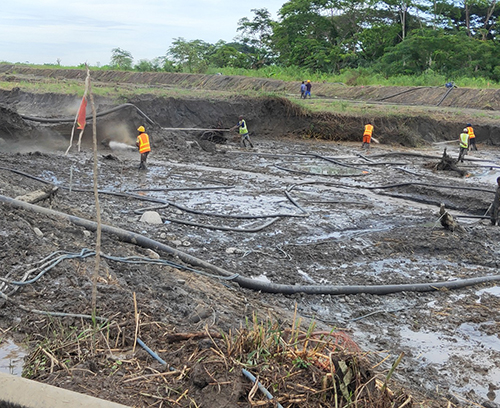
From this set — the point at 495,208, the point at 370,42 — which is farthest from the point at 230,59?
the point at 495,208

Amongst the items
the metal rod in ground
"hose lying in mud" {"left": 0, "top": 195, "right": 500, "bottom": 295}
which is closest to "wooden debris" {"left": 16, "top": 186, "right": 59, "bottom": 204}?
"hose lying in mud" {"left": 0, "top": 195, "right": 500, "bottom": 295}

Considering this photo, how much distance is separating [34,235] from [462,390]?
4865 mm

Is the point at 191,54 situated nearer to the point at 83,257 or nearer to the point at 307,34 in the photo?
the point at 307,34

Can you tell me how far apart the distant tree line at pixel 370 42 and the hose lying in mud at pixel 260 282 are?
29353 mm

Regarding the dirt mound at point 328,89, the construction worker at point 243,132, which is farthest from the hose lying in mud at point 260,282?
the dirt mound at point 328,89

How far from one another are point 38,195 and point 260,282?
153 inches

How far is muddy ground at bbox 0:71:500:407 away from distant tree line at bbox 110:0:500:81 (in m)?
19.6

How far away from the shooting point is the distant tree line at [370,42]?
113ft

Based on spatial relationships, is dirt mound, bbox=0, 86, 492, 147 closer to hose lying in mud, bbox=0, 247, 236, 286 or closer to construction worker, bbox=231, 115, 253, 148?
construction worker, bbox=231, 115, 253, 148

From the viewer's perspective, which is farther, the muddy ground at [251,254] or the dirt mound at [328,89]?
the dirt mound at [328,89]

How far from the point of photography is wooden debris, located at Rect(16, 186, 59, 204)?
749 cm

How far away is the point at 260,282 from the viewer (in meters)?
6.29

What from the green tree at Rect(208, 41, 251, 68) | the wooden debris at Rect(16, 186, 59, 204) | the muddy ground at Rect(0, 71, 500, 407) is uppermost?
the green tree at Rect(208, 41, 251, 68)

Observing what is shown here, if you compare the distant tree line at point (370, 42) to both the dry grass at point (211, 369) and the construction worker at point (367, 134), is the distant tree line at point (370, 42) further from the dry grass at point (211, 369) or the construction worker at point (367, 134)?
the dry grass at point (211, 369)
